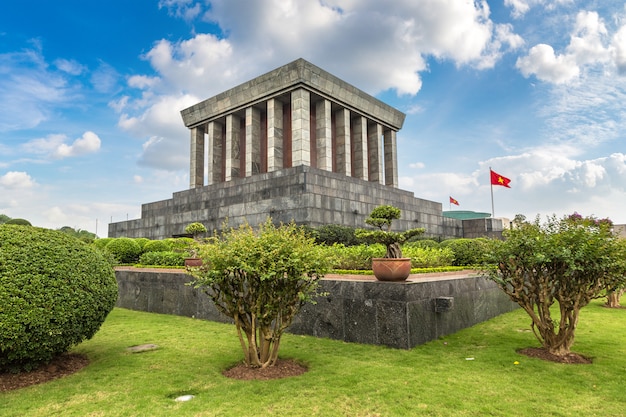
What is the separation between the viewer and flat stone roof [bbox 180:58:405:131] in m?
26.8

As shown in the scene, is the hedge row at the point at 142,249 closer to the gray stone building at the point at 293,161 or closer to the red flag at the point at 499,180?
the gray stone building at the point at 293,161

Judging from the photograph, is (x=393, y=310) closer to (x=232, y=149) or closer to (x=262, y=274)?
(x=262, y=274)

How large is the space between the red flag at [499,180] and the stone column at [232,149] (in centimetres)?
1938

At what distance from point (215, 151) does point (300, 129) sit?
33.5 ft

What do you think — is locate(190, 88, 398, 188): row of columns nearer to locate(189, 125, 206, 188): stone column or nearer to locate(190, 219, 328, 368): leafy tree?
locate(189, 125, 206, 188): stone column

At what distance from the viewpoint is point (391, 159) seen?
118 feet

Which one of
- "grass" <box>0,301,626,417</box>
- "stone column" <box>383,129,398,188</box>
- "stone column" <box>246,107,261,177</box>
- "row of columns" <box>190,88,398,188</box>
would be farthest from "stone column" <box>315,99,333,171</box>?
"grass" <box>0,301,626,417</box>

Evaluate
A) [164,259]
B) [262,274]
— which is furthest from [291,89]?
[262,274]

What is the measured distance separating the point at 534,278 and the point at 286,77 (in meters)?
23.0

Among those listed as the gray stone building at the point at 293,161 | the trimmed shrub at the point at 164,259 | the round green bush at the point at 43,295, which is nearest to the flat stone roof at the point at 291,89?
the gray stone building at the point at 293,161

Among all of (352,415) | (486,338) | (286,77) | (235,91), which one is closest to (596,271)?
(486,338)

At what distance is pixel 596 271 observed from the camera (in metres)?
6.49

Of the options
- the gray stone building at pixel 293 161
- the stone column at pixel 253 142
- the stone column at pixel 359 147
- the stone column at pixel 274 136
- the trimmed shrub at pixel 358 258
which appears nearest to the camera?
the trimmed shrub at pixel 358 258

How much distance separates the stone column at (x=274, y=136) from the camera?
2731cm
